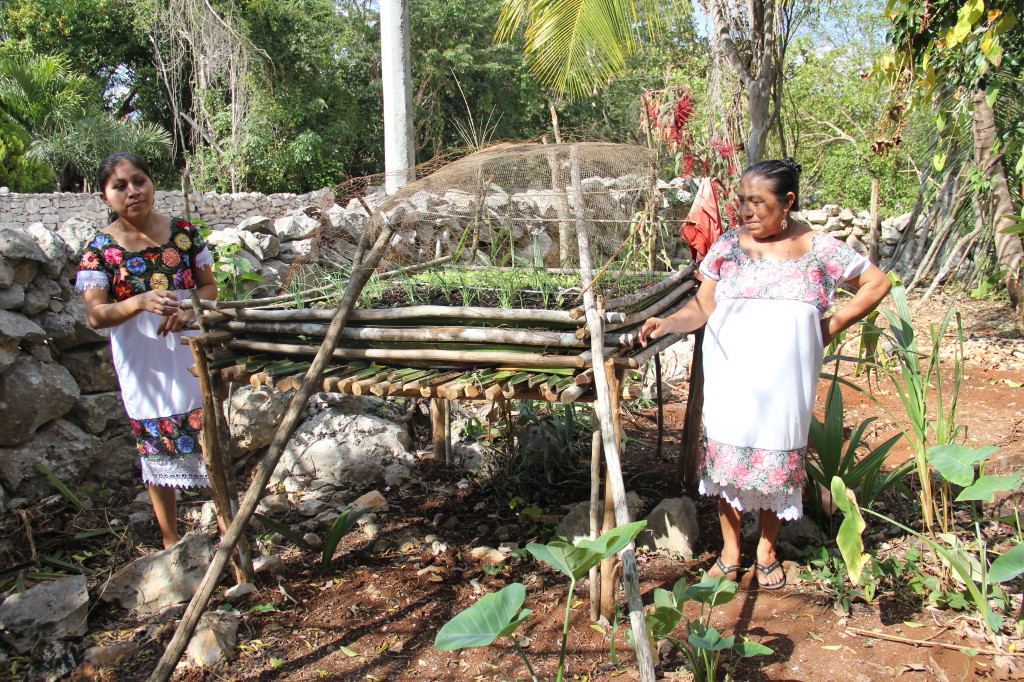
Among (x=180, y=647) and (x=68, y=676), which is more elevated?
(x=180, y=647)

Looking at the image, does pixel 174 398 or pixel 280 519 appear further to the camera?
pixel 280 519

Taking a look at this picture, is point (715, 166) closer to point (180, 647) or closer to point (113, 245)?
point (113, 245)

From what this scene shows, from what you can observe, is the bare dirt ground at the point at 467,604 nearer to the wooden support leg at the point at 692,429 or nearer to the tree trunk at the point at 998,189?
the wooden support leg at the point at 692,429

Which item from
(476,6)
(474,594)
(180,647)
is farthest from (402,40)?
(476,6)

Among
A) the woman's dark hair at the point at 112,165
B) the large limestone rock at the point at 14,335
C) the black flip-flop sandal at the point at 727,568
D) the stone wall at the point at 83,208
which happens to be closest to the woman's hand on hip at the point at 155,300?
the woman's dark hair at the point at 112,165

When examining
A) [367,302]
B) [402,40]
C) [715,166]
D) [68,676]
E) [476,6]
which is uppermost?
[476,6]

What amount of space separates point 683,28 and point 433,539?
5.33m

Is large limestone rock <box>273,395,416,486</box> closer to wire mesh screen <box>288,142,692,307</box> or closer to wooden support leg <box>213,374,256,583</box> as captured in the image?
wooden support leg <box>213,374,256,583</box>

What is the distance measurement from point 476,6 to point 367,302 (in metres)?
17.0

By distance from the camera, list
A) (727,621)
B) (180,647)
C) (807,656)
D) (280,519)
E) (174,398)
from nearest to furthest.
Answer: (180,647), (807,656), (727,621), (174,398), (280,519)

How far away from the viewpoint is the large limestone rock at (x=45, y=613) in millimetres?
2543

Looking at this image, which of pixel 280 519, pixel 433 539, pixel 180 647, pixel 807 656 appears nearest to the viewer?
pixel 180 647

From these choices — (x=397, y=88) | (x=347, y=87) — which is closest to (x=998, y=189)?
(x=397, y=88)

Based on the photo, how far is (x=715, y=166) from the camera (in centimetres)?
696
